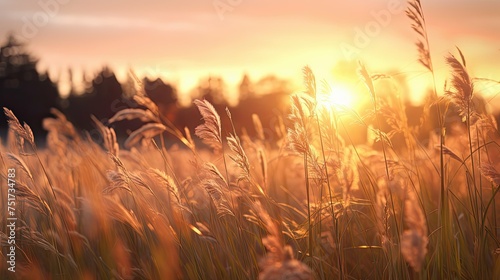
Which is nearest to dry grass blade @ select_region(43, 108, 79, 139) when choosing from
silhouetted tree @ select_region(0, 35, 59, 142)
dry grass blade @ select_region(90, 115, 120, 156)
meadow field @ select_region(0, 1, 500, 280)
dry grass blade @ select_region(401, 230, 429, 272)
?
meadow field @ select_region(0, 1, 500, 280)

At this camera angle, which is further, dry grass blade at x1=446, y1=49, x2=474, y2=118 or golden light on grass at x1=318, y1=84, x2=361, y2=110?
golden light on grass at x1=318, y1=84, x2=361, y2=110

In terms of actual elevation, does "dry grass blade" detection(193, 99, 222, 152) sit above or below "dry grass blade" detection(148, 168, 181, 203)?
above

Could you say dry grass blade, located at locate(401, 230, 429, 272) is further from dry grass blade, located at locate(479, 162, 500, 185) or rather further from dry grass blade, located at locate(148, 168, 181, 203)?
dry grass blade, located at locate(148, 168, 181, 203)

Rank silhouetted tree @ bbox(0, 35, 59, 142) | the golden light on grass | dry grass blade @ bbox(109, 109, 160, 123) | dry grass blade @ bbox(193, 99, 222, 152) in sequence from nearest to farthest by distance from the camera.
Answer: dry grass blade @ bbox(193, 99, 222, 152)
the golden light on grass
dry grass blade @ bbox(109, 109, 160, 123)
silhouetted tree @ bbox(0, 35, 59, 142)

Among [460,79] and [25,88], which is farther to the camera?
[25,88]

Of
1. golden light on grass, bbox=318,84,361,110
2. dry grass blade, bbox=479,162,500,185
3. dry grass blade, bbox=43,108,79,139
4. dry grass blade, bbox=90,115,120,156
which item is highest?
dry grass blade, bbox=43,108,79,139

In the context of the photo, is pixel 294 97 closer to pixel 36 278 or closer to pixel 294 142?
pixel 294 142

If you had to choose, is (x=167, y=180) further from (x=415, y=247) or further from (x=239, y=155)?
(x=415, y=247)

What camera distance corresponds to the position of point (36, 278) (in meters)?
3.29

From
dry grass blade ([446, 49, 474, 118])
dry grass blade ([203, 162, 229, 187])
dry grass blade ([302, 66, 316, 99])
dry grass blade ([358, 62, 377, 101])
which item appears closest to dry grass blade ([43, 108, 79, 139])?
dry grass blade ([203, 162, 229, 187])

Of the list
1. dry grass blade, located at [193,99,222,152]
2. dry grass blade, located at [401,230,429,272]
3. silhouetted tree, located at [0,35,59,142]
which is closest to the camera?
dry grass blade, located at [401,230,429,272]

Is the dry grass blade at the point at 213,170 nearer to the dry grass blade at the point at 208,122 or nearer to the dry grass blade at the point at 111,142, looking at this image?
the dry grass blade at the point at 208,122

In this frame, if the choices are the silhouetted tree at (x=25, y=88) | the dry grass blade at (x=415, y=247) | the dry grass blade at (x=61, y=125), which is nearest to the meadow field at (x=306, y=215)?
the dry grass blade at (x=415, y=247)

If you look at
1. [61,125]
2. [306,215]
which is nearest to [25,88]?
[61,125]
